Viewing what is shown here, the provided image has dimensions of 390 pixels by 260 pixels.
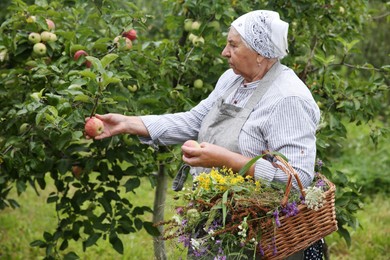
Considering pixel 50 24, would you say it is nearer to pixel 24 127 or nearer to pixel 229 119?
pixel 24 127

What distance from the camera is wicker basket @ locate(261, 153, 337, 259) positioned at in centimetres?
201

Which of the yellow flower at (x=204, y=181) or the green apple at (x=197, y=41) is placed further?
the green apple at (x=197, y=41)

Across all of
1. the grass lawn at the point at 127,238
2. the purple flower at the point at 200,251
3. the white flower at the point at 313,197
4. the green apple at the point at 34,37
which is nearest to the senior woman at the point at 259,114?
the white flower at the point at 313,197

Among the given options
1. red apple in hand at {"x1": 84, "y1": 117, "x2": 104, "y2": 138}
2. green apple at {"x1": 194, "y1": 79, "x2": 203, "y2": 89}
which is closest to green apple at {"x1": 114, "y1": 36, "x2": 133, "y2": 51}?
green apple at {"x1": 194, "y1": 79, "x2": 203, "y2": 89}

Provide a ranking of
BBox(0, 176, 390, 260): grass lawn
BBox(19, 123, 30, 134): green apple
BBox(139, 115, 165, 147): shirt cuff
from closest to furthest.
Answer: BBox(139, 115, 165, 147): shirt cuff → BBox(19, 123, 30, 134): green apple → BBox(0, 176, 390, 260): grass lawn

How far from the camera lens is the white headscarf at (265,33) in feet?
7.28

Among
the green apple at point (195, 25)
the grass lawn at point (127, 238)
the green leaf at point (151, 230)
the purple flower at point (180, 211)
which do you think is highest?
the green apple at point (195, 25)

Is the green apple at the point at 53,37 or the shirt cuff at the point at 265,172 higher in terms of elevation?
the shirt cuff at the point at 265,172

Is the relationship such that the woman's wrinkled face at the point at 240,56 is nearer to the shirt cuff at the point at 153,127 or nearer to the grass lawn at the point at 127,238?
the shirt cuff at the point at 153,127

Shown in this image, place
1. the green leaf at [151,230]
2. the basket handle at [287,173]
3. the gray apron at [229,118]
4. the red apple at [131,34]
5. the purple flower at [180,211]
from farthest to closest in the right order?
the green leaf at [151,230]
the red apple at [131,34]
the gray apron at [229,118]
the purple flower at [180,211]
the basket handle at [287,173]

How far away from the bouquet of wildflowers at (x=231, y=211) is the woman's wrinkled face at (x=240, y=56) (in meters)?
0.40

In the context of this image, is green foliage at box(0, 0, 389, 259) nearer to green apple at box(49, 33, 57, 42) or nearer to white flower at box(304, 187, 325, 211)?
green apple at box(49, 33, 57, 42)

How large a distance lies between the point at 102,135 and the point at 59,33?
2.03 ft

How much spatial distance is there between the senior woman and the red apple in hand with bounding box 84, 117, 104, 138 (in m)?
0.35
